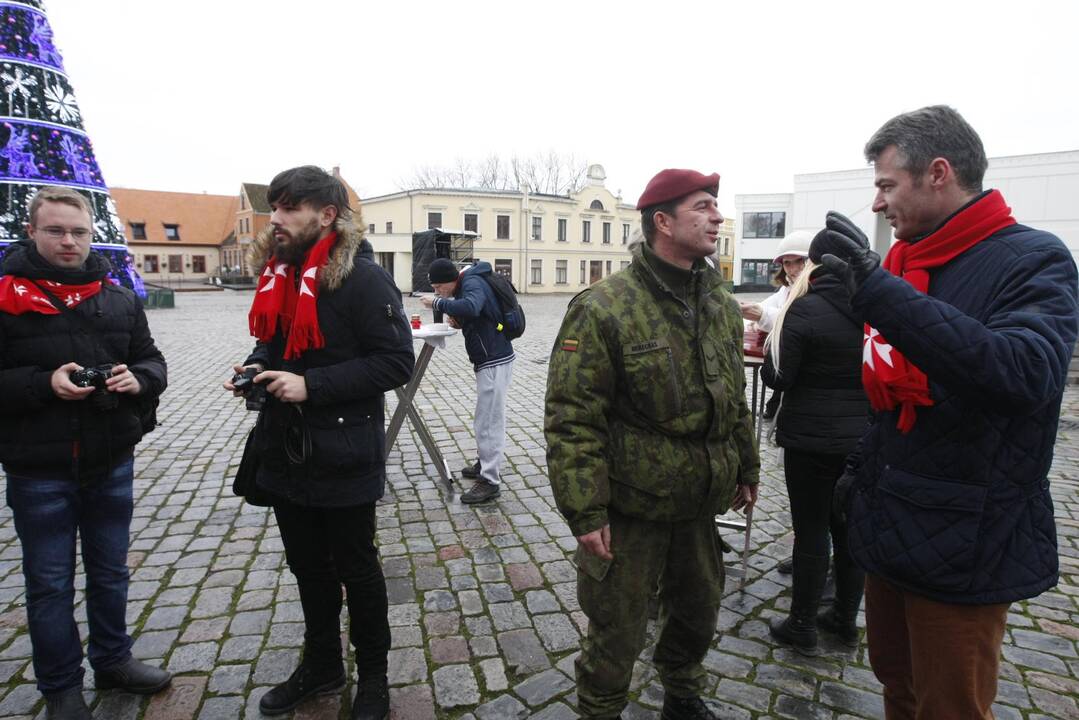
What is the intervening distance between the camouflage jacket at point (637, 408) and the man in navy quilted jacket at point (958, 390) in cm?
57

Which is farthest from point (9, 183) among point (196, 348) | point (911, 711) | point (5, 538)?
point (196, 348)

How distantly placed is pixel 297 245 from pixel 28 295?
1.06 m

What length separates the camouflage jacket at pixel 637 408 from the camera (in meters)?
2.17

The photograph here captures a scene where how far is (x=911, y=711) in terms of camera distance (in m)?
2.12

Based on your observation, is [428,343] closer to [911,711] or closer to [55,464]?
[55,464]

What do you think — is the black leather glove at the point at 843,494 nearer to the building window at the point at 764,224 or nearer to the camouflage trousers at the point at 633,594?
the camouflage trousers at the point at 633,594

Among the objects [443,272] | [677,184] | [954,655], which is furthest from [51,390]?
[954,655]

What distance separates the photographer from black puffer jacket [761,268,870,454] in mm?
2830

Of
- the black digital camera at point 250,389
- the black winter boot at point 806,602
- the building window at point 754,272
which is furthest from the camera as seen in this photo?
the building window at point 754,272

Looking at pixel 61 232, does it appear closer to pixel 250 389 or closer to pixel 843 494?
pixel 250 389

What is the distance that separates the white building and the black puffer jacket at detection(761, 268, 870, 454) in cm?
2468

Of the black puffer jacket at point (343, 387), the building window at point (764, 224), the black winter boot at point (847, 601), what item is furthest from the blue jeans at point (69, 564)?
the building window at point (764, 224)

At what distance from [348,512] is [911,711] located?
2.14 metres

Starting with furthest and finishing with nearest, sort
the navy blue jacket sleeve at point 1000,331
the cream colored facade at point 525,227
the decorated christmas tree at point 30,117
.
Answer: the cream colored facade at point 525,227
the decorated christmas tree at point 30,117
the navy blue jacket sleeve at point 1000,331
